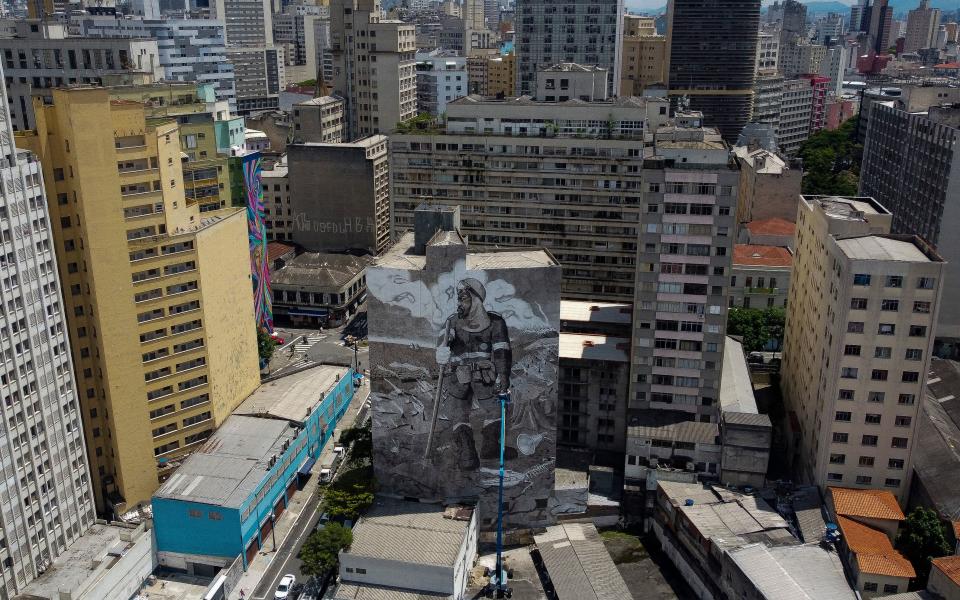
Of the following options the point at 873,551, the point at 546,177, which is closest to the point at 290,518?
the point at 546,177

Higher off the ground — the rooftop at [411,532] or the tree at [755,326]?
the tree at [755,326]

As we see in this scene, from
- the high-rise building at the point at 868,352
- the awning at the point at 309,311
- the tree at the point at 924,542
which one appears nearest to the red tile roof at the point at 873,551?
the tree at the point at 924,542

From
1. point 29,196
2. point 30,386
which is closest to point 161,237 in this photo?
point 29,196

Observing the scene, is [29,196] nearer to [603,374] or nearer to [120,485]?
[120,485]

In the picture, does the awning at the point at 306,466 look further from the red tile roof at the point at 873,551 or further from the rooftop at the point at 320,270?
the red tile roof at the point at 873,551

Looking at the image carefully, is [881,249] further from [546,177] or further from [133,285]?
[133,285]

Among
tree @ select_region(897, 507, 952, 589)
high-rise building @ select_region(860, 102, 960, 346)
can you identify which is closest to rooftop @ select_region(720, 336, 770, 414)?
tree @ select_region(897, 507, 952, 589)
